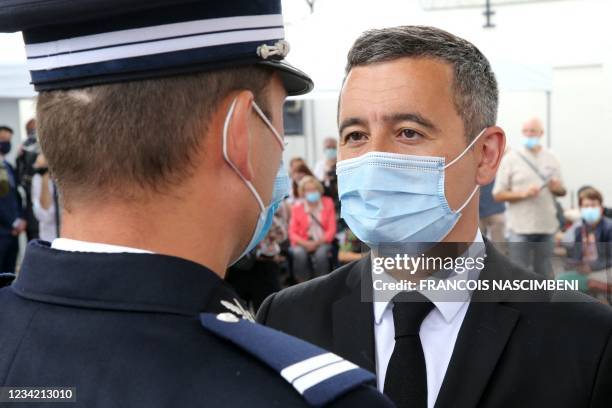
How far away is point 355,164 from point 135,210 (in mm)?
1249

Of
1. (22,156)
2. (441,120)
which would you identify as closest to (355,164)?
(441,120)

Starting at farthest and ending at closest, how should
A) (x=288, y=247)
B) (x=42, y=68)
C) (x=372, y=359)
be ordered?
(x=288, y=247)
(x=372, y=359)
(x=42, y=68)

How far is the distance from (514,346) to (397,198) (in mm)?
593

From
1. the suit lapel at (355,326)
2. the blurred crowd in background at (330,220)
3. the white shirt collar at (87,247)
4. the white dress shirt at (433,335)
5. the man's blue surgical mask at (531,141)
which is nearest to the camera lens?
the white shirt collar at (87,247)

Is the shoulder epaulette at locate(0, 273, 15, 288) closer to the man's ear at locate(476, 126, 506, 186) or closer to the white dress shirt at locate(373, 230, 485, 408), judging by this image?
the white dress shirt at locate(373, 230, 485, 408)

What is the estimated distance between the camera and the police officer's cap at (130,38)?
120 cm

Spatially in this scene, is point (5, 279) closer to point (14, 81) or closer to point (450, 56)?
point (450, 56)

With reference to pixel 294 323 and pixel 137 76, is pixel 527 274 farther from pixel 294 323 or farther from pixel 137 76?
pixel 137 76

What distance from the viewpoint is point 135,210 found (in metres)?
1.22

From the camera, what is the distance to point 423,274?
2256 mm

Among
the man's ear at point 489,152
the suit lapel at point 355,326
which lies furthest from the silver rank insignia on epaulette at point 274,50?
the man's ear at point 489,152

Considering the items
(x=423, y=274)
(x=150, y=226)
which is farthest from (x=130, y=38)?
(x=423, y=274)

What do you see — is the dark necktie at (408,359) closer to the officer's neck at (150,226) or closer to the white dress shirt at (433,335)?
the white dress shirt at (433,335)

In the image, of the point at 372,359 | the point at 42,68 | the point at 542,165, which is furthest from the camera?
the point at 542,165
